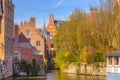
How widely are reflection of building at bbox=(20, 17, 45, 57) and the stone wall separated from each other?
Answer: 1515 centimetres

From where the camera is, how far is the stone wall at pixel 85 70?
6191 centimetres

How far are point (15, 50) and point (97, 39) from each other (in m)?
15.6

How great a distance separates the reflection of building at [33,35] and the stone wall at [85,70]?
49.7 feet

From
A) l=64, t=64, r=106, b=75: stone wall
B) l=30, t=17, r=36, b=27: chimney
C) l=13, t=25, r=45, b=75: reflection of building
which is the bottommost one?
l=64, t=64, r=106, b=75: stone wall

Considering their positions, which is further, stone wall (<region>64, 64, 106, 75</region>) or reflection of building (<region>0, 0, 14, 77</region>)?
stone wall (<region>64, 64, 106, 75</region>)

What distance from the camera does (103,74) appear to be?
201 feet

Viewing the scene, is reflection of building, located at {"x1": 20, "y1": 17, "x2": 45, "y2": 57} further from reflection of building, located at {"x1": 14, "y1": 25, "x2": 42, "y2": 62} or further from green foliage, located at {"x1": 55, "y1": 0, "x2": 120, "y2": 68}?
green foliage, located at {"x1": 55, "y1": 0, "x2": 120, "y2": 68}

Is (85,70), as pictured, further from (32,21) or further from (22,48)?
(32,21)

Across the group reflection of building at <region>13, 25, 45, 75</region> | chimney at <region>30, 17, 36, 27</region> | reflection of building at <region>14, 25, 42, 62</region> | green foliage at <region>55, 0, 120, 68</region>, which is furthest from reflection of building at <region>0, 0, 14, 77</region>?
chimney at <region>30, 17, 36, 27</region>

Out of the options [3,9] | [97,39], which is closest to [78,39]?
[97,39]

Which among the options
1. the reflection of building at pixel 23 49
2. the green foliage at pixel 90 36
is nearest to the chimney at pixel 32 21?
the reflection of building at pixel 23 49

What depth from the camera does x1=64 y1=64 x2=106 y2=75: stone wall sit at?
61.9 m

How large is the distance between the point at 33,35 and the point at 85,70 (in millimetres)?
20786

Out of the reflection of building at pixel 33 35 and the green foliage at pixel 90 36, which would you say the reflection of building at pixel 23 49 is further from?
the green foliage at pixel 90 36
